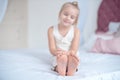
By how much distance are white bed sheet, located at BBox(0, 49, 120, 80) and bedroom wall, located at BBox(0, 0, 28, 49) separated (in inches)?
22.6

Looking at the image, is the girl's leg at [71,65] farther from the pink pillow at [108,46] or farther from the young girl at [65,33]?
the pink pillow at [108,46]

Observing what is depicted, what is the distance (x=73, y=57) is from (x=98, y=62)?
41cm

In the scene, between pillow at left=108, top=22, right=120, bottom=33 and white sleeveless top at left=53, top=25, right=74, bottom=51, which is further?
pillow at left=108, top=22, right=120, bottom=33

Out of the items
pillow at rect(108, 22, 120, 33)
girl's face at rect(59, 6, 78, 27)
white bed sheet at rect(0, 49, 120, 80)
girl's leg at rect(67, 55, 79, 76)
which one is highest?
girl's face at rect(59, 6, 78, 27)

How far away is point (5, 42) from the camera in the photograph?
2166mm

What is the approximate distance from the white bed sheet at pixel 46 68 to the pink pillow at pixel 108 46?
3.4 inches

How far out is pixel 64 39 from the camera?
1374 mm

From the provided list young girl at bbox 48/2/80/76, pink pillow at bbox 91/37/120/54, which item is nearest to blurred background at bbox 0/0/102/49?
pink pillow at bbox 91/37/120/54

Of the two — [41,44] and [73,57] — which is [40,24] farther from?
[73,57]

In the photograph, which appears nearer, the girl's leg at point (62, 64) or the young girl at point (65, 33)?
the girl's leg at point (62, 64)

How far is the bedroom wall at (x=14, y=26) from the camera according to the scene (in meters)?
2.16

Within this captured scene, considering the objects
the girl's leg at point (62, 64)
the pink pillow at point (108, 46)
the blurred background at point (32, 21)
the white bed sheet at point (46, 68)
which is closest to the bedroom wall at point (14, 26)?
the blurred background at point (32, 21)

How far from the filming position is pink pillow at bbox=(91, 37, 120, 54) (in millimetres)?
1709

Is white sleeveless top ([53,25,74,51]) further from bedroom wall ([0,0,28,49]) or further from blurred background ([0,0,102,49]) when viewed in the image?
bedroom wall ([0,0,28,49])
